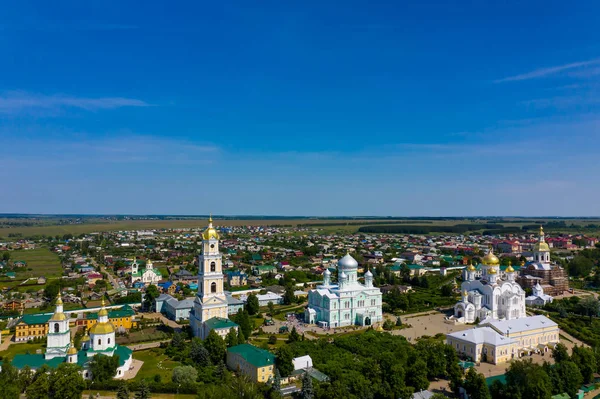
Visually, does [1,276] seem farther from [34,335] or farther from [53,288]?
[34,335]

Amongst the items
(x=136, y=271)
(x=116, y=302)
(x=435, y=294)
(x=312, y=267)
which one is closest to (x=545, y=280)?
(x=435, y=294)

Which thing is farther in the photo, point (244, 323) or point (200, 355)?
point (244, 323)

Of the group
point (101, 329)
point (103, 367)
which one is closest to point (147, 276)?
point (101, 329)

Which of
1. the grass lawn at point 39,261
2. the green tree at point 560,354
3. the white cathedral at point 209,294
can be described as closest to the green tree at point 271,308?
the white cathedral at point 209,294

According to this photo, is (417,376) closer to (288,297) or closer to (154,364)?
(154,364)

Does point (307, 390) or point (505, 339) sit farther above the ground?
point (505, 339)

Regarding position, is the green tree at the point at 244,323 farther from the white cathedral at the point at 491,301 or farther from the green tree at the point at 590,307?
the green tree at the point at 590,307

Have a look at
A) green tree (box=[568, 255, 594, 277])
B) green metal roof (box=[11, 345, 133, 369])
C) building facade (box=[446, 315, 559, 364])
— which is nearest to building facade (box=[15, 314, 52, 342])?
green metal roof (box=[11, 345, 133, 369])
